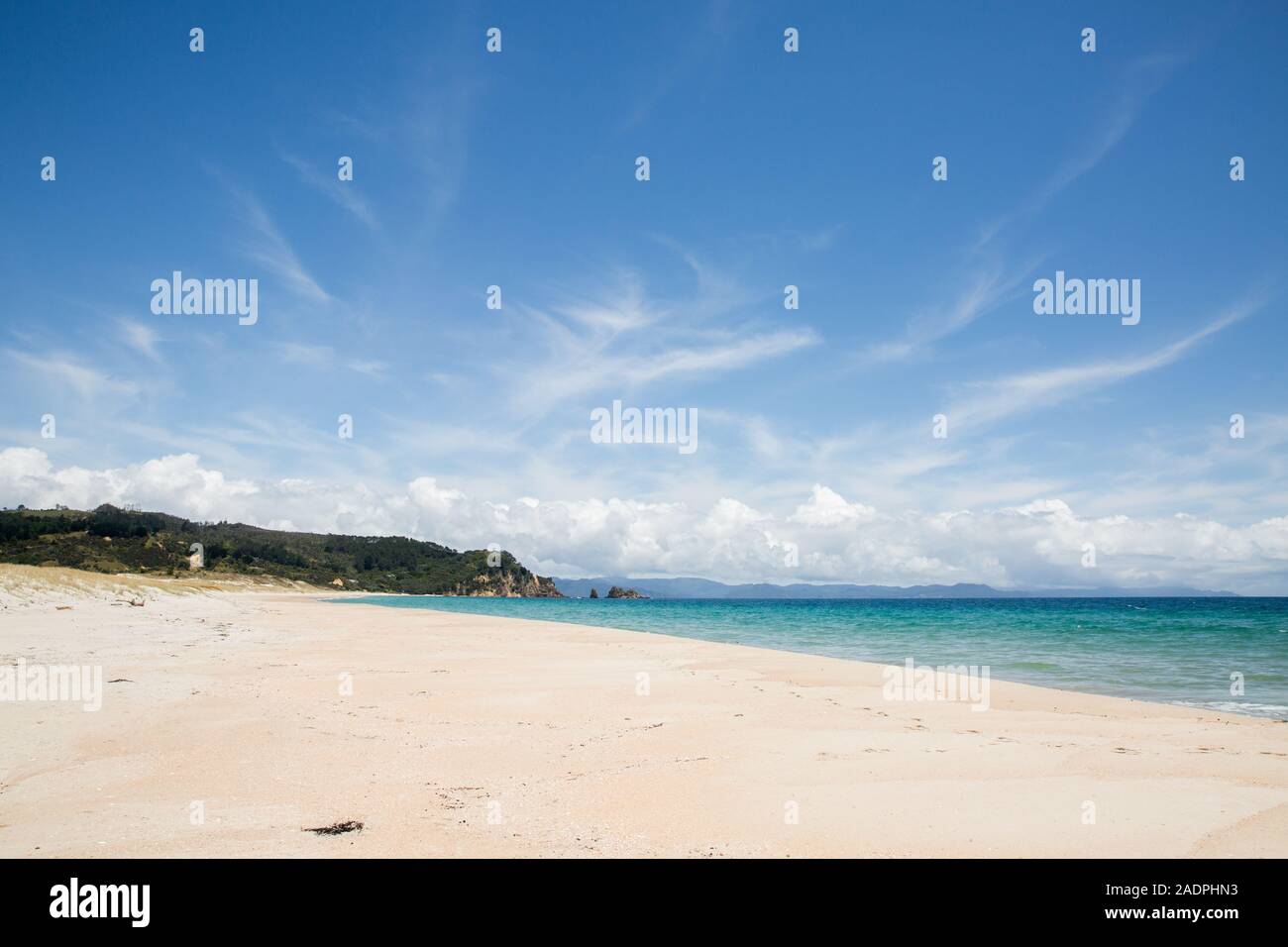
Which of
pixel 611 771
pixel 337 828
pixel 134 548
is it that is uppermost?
pixel 337 828

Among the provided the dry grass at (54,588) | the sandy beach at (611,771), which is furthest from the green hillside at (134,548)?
the sandy beach at (611,771)

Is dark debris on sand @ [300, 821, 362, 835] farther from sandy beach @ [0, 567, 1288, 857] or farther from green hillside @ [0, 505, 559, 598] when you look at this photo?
green hillside @ [0, 505, 559, 598]

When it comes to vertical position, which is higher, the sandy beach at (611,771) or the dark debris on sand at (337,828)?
the dark debris on sand at (337,828)

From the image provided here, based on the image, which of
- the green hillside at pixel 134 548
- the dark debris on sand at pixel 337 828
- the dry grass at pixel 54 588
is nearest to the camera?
the dark debris on sand at pixel 337 828

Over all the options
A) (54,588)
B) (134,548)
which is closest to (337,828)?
(54,588)

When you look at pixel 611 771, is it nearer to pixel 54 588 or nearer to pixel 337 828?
pixel 337 828

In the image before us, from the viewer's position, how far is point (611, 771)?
8.34 metres

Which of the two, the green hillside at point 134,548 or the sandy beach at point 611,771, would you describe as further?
the green hillside at point 134,548

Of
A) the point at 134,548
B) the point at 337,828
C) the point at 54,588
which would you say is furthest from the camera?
the point at 134,548

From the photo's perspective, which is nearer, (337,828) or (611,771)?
(337,828)

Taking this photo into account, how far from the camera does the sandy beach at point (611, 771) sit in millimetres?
5922

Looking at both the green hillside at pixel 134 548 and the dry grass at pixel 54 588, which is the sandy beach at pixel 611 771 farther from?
the green hillside at pixel 134 548

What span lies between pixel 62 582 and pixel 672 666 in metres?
40.2
